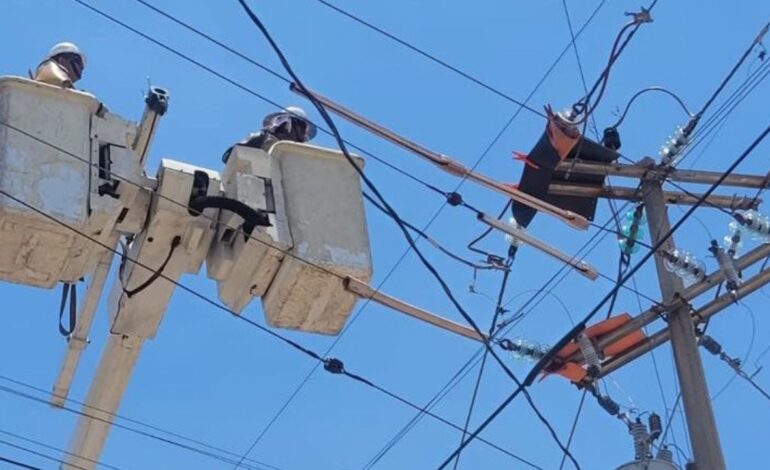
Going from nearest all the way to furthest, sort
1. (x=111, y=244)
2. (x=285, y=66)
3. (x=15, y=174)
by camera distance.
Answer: (x=15, y=174)
(x=111, y=244)
(x=285, y=66)

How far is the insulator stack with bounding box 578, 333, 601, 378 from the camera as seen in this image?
29.5ft

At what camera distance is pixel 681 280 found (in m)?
8.86

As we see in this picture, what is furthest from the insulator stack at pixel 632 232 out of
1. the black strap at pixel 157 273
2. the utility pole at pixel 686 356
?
the black strap at pixel 157 273

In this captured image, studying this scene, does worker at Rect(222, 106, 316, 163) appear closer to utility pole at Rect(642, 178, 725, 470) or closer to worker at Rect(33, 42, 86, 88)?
worker at Rect(33, 42, 86, 88)

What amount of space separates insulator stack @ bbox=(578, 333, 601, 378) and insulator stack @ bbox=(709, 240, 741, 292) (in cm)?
90

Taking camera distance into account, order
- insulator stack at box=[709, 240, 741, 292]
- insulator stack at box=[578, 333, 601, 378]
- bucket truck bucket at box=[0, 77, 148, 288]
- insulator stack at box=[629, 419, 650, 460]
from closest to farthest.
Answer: bucket truck bucket at box=[0, 77, 148, 288], insulator stack at box=[629, 419, 650, 460], insulator stack at box=[709, 240, 741, 292], insulator stack at box=[578, 333, 601, 378]

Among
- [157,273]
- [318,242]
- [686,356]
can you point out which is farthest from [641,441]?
[157,273]

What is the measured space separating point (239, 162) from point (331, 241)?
0.57m

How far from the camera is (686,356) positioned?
8.37 m

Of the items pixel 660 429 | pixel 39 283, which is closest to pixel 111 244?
pixel 39 283

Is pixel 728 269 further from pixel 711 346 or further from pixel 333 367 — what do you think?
pixel 333 367

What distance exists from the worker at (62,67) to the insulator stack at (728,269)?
12.7 ft

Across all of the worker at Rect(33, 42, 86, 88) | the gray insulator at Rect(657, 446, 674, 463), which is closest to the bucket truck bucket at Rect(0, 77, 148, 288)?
the worker at Rect(33, 42, 86, 88)

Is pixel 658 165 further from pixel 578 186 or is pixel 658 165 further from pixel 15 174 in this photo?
pixel 15 174
